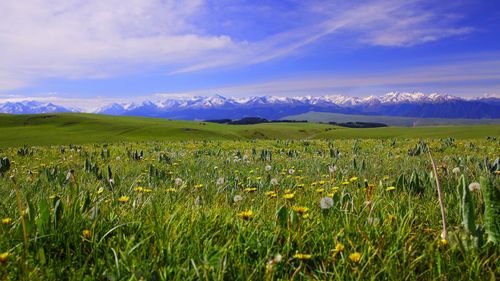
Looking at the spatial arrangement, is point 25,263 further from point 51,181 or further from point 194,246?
point 51,181

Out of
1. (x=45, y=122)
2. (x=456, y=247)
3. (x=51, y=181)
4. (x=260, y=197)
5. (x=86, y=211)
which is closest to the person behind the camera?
(x=456, y=247)

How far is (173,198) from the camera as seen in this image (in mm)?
4758

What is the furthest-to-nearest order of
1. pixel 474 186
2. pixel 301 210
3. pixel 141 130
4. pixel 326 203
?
pixel 141 130
pixel 474 186
pixel 326 203
pixel 301 210

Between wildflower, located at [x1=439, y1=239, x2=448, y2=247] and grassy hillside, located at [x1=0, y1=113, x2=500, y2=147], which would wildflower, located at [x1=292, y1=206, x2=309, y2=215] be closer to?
wildflower, located at [x1=439, y1=239, x2=448, y2=247]

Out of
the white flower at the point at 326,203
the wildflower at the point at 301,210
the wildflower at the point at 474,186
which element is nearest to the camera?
the wildflower at the point at 301,210

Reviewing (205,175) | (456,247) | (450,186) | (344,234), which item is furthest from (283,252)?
(205,175)

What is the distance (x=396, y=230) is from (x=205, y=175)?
4.83 m

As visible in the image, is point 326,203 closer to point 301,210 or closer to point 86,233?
point 301,210

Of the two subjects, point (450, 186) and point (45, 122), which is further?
point (45, 122)

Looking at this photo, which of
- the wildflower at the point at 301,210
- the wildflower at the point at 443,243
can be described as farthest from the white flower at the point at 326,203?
the wildflower at the point at 443,243

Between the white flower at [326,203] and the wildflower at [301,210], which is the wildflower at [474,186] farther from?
the wildflower at [301,210]

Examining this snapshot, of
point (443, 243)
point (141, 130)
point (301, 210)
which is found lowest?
point (141, 130)

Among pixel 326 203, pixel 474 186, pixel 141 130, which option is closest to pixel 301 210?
pixel 326 203

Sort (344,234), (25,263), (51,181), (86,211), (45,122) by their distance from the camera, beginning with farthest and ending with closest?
(45,122) → (51,181) → (86,211) → (344,234) → (25,263)
